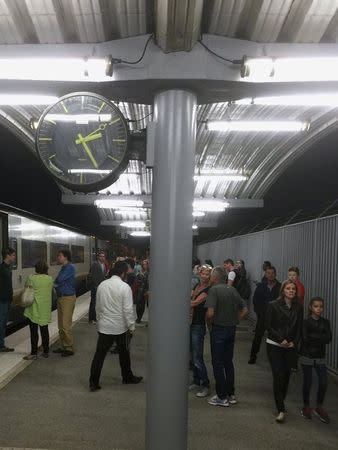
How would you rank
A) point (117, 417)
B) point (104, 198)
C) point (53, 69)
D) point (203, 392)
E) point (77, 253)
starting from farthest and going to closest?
point (77, 253) → point (104, 198) → point (203, 392) → point (117, 417) → point (53, 69)

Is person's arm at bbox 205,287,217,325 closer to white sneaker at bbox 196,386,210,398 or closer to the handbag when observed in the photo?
white sneaker at bbox 196,386,210,398

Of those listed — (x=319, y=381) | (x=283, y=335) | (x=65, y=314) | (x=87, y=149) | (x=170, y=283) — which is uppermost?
(x=87, y=149)

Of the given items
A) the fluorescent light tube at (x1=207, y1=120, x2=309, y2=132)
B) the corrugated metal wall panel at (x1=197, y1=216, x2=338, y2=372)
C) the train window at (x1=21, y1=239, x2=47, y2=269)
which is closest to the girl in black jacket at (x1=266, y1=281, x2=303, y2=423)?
the corrugated metal wall panel at (x1=197, y1=216, x2=338, y2=372)

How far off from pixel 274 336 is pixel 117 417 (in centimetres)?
193

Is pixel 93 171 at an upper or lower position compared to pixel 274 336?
upper

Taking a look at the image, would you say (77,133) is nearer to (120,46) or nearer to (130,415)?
(120,46)

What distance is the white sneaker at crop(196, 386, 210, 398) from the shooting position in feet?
18.6

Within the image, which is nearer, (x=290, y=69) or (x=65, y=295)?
(x=290, y=69)

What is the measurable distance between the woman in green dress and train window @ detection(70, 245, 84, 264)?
10386 millimetres

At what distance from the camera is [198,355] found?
5859 millimetres

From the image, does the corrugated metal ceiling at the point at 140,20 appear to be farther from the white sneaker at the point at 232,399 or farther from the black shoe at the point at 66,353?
the black shoe at the point at 66,353

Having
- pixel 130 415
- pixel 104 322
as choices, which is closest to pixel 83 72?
pixel 104 322

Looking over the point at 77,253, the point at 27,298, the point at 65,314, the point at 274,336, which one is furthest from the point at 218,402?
the point at 77,253

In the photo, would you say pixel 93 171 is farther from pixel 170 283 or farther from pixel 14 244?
pixel 14 244
